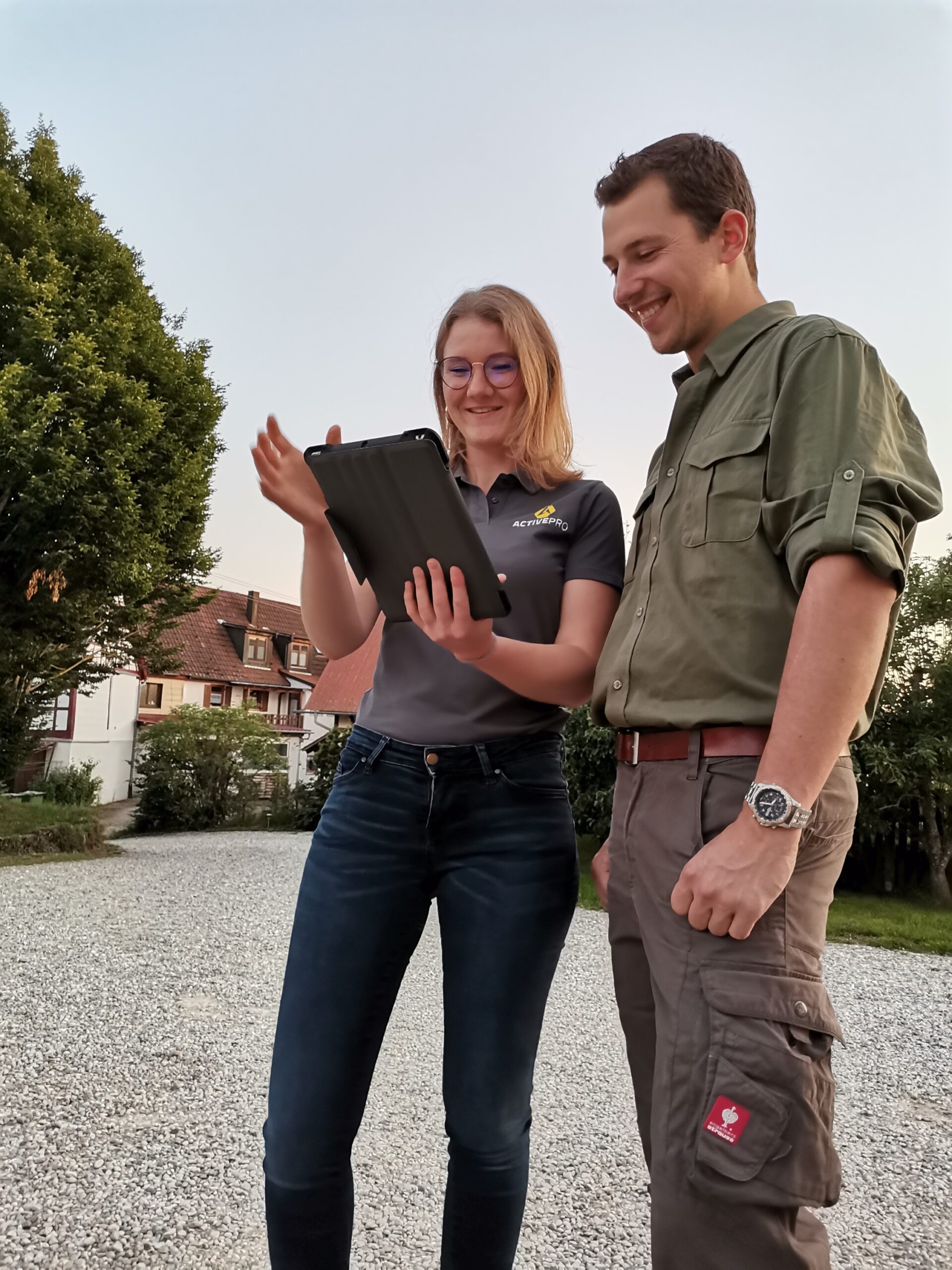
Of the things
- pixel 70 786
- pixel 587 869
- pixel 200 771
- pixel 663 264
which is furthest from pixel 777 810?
pixel 70 786

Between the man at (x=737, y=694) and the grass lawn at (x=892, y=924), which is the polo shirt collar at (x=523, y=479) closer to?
the man at (x=737, y=694)

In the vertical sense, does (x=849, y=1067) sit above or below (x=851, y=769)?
below

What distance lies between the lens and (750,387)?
1.50 meters

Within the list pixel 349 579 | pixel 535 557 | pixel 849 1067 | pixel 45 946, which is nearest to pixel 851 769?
pixel 535 557

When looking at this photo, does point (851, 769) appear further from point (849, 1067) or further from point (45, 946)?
point (45, 946)

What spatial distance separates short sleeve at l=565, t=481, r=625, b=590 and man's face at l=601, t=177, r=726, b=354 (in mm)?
383

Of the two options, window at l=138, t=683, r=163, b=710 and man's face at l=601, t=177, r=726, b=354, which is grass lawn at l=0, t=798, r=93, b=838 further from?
window at l=138, t=683, r=163, b=710

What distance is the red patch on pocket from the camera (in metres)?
1.24

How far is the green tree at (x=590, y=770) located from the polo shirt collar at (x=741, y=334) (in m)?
11.1

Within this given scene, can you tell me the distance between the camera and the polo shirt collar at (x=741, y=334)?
1.60 m

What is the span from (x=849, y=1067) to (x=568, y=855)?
449 centimetres

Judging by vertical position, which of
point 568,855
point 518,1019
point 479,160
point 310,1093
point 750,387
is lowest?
point 310,1093

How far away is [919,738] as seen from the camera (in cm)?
1135

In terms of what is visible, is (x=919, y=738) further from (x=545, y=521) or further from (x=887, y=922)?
(x=545, y=521)
